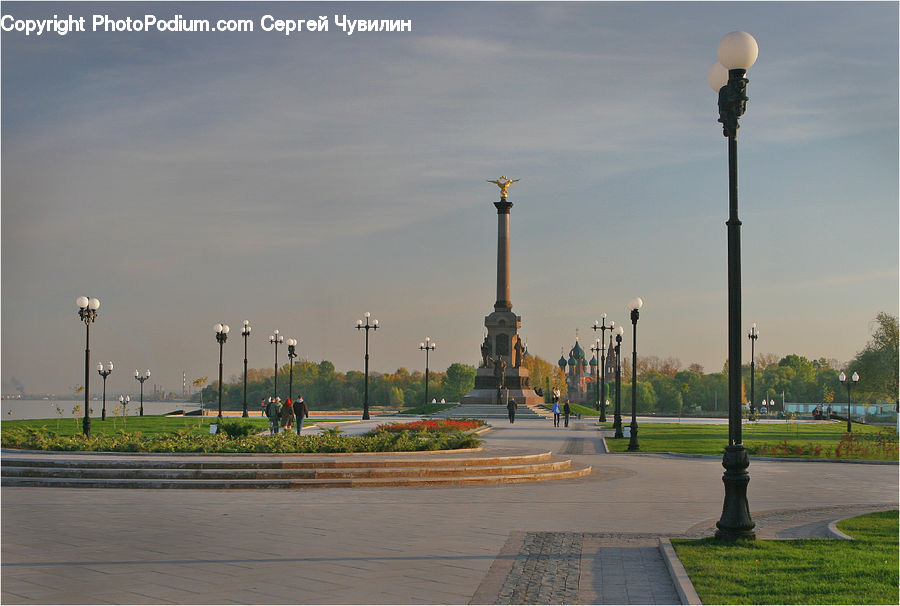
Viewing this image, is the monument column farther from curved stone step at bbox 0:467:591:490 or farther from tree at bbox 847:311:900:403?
curved stone step at bbox 0:467:591:490

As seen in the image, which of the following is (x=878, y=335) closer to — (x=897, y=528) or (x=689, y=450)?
(x=689, y=450)

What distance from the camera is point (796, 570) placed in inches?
395

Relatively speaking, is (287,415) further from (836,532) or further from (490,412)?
(490,412)

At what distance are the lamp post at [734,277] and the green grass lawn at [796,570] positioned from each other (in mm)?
397

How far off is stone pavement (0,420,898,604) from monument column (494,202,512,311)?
187 feet

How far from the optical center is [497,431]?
4419 centimetres

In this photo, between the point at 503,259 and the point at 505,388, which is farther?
the point at 503,259

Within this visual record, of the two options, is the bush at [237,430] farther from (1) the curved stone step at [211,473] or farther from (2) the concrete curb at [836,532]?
(2) the concrete curb at [836,532]

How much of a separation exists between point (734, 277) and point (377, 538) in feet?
19.4

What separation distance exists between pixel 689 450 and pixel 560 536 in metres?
19.8

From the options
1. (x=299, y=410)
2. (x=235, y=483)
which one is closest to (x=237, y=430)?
(x=235, y=483)

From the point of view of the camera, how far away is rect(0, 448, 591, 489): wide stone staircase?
19.2 m

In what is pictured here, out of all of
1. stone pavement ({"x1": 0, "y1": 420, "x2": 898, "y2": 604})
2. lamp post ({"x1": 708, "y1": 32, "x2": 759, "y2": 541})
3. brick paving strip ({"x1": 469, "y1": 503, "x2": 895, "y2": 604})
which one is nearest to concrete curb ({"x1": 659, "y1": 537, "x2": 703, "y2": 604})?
brick paving strip ({"x1": 469, "y1": 503, "x2": 895, "y2": 604})

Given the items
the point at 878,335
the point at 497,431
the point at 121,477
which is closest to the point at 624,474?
the point at 121,477
